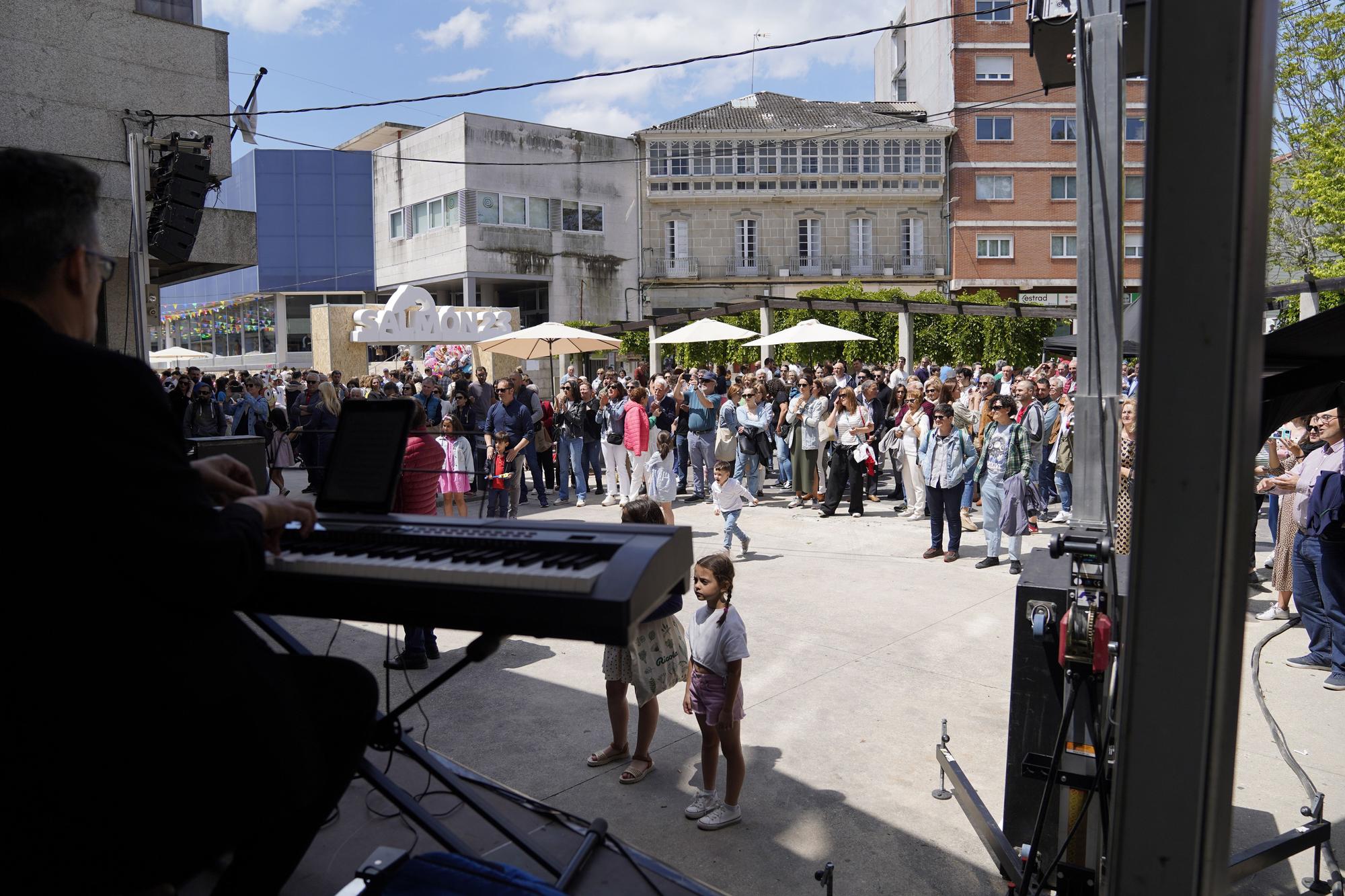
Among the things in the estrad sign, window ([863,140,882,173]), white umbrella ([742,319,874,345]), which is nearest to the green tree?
white umbrella ([742,319,874,345])

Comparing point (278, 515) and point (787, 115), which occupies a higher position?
point (787, 115)

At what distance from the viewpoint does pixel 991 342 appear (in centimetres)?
3491

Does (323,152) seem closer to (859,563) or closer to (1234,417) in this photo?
(859,563)

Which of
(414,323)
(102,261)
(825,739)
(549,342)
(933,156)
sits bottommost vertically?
(825,739)

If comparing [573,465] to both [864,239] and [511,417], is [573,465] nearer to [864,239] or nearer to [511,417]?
[511,417]

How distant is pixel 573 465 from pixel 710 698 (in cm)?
1005

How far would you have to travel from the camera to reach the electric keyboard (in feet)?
6.35

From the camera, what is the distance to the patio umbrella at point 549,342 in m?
15.5

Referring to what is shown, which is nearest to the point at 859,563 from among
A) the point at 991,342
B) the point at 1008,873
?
the point at 1008,873

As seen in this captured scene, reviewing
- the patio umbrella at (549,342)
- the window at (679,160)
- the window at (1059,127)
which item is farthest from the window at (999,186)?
the patio umbrella at (549,342)

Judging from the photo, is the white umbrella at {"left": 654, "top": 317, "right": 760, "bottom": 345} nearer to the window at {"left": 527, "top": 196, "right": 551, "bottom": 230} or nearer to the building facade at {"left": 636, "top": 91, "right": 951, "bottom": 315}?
the window at {"left": 527, "top": 196, "right": 551, "bottom": 230}

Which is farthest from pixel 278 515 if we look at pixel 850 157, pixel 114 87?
pixel 850 157

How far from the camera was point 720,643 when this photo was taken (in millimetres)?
4109

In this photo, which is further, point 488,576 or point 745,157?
point 745,157
